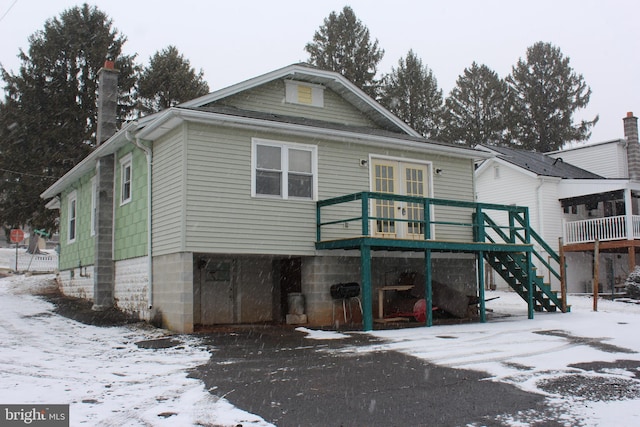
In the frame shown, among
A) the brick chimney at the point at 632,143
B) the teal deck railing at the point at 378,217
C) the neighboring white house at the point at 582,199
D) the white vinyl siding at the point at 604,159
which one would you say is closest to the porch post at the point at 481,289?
the teal deck railing at the point at 378,217

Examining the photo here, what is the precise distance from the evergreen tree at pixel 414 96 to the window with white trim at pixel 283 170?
102 feet

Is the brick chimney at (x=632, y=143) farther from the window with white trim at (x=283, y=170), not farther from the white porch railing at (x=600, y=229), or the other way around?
the window with white trim at (x=283, y=170)

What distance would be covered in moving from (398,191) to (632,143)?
18.8m

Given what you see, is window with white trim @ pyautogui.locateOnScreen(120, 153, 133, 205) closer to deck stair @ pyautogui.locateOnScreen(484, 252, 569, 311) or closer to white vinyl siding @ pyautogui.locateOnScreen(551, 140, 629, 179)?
deck stair @ pyautogui.locateOnScreen(484, 252, 569, 311)

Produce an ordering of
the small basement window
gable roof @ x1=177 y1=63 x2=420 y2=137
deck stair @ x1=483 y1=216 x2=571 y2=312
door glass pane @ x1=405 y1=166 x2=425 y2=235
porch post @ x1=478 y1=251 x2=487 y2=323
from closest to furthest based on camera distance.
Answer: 1. porch post @ x1=478 y1=251 x2=487 y2=323
2. gable roof @ x1=177 y1=63 x2=420 y2=137
3. deck stair @ x1=483 y1=216 x2=571 y2=312
4. door glass pane @ x1=405 y1=166 x2=425 y2=235
5. the small basement window

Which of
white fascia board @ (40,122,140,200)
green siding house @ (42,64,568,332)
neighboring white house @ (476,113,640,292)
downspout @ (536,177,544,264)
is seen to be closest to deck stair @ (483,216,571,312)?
green siding house @ (42,64,568,332)

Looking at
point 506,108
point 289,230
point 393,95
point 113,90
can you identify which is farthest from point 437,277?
point 506,108

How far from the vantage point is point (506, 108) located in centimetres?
4731

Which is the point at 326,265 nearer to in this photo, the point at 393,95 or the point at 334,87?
the point at 334,87

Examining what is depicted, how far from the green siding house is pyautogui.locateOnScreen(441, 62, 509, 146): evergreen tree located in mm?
30458

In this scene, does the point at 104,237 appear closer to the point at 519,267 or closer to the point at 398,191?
the point at 398,191

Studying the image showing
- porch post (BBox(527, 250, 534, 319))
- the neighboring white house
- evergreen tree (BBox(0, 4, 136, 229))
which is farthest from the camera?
evergreen tree (BBox(0, 4, 136, 229))

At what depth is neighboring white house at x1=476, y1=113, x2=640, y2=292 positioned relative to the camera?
79.8 ft

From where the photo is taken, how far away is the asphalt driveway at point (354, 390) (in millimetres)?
5750
